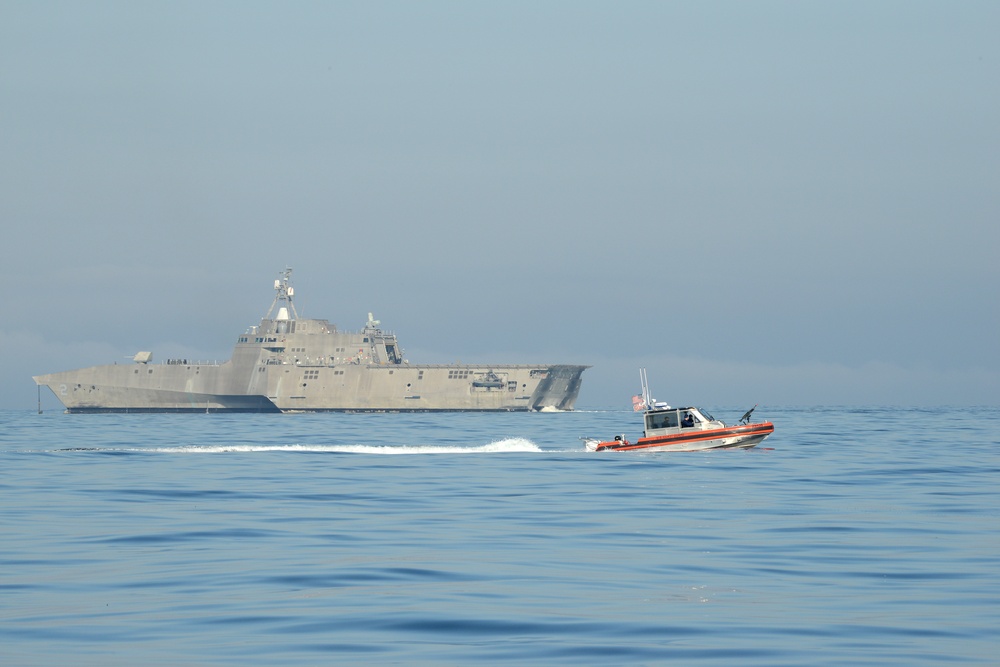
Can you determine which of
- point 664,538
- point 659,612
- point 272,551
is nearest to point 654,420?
point 664,538

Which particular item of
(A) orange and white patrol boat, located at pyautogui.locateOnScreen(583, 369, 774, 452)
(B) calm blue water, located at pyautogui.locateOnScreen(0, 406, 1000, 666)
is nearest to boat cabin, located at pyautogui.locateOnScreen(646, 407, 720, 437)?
(A) orange and white patrol boat, located at pyautogui.locateOnScreen(583, 369, 774, 452)

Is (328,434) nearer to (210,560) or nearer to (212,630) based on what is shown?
(210,560)

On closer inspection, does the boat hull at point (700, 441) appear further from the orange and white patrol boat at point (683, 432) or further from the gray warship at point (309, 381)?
the gray warship at point (309, 381)

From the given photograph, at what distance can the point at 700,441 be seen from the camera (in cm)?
4478

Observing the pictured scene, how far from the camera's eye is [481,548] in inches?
781

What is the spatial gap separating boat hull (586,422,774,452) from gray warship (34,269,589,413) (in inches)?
2445

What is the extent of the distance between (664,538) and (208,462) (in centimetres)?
2398

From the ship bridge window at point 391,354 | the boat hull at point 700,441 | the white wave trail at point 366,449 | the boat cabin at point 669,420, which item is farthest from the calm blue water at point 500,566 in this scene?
the ship bridge window at point 391,354

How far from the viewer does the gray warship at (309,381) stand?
110 metres

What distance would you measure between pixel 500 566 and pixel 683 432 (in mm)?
27682

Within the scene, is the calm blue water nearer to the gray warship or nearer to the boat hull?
the boat hull

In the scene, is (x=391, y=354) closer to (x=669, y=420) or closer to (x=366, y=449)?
(x=366, y=449)

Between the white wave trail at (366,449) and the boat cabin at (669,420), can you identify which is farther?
the white wave trail at (366,449)

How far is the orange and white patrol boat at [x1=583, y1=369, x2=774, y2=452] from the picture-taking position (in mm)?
44750
